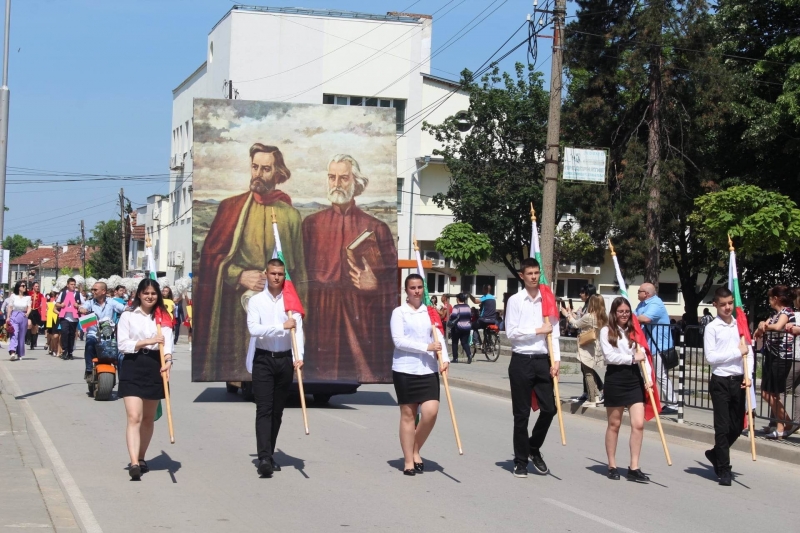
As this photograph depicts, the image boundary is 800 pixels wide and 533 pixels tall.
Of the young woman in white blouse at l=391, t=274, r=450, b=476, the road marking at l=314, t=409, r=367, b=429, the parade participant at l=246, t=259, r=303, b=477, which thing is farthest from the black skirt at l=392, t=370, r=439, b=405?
the road marking at l=314, t=409, r=367, b=429

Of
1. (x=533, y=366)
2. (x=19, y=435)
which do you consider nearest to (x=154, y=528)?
(x=533, y=366)

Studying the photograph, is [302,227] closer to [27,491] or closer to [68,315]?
[27,491]

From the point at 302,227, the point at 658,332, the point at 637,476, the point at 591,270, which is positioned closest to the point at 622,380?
the point at 637,476

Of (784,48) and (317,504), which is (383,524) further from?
(784,48)

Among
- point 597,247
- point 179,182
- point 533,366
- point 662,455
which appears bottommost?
point 662,455

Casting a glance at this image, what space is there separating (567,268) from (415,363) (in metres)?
43.0

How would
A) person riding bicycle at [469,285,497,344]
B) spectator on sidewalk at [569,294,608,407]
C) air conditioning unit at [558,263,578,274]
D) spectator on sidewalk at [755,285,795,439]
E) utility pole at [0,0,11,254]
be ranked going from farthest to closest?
air conditioning unit at [558,263,578,274] < person riding bicycle at [469,285,497,344] < utility pole at [0,0,11,254] < spectator on sidewalk at [569,294,608,407] < spectator on sidewalk at [755,285,795,439]

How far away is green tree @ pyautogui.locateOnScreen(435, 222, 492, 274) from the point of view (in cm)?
3450

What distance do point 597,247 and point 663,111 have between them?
556 centimetres

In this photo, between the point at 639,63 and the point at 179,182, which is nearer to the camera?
the point at 639,63

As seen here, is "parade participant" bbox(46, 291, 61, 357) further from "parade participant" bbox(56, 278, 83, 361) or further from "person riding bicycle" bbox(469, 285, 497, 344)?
"person riding bicycle" bbox(469, 285, 497, 344)

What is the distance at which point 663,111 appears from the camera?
3078cm

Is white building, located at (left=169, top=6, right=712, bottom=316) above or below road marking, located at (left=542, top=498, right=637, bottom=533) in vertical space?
above

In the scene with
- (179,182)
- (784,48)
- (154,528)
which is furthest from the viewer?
(179,182)
